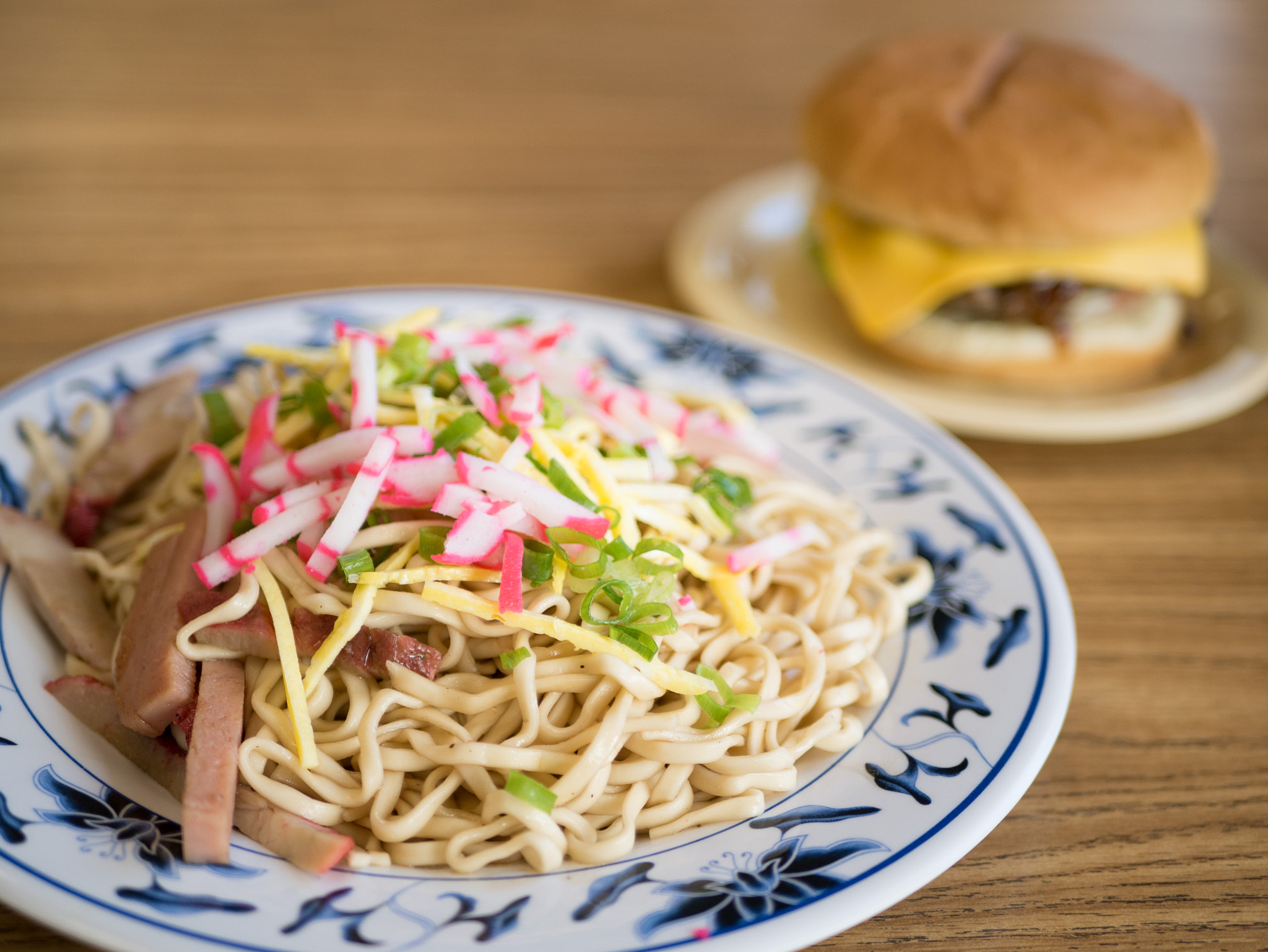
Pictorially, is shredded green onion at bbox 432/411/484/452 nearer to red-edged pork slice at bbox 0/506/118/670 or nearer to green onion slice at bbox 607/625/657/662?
green onion slice at bbox 607/625/657/662

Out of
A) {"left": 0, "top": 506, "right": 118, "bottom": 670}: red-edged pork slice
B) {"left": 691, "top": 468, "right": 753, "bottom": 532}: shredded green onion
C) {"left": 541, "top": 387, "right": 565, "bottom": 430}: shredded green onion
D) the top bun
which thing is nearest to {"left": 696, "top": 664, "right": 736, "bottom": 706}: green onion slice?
→ {"left": 691, "top": 468, "right": 753, "bottom": 532}: shredded green onion

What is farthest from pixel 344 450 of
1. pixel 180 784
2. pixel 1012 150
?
pixel 1012 150

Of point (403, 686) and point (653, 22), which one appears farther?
point (653, 22)

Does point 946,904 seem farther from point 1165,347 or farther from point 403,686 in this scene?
point 1165,347

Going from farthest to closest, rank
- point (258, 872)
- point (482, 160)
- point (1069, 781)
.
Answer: point (482, 160), point (1069, 781), point (258, 872)

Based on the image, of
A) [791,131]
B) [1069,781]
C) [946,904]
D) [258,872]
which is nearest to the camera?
[258,872]

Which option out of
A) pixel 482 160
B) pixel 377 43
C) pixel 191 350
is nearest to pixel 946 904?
pixel 191 350
